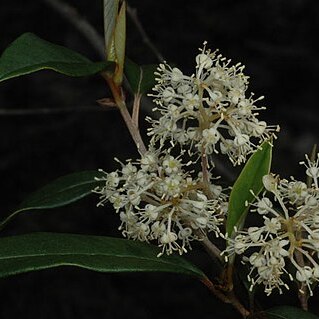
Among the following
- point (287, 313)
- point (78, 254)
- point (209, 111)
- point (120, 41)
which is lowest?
point (287, 313)

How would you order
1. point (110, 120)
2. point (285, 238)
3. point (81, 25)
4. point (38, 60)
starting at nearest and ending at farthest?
point (285, 238) → point (38, 60) → point (81, 25) → point (110, 120)

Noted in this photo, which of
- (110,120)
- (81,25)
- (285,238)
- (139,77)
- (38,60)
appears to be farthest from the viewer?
(110,120)

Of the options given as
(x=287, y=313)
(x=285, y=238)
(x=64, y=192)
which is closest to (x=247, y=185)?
(x=285, y=238)

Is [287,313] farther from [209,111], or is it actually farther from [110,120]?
[110,120]

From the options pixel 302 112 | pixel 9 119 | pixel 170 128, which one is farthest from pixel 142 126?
pixel 170 128

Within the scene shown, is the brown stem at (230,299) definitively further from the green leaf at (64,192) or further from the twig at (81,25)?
the twig at (81,25)

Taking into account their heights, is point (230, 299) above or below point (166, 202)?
below
